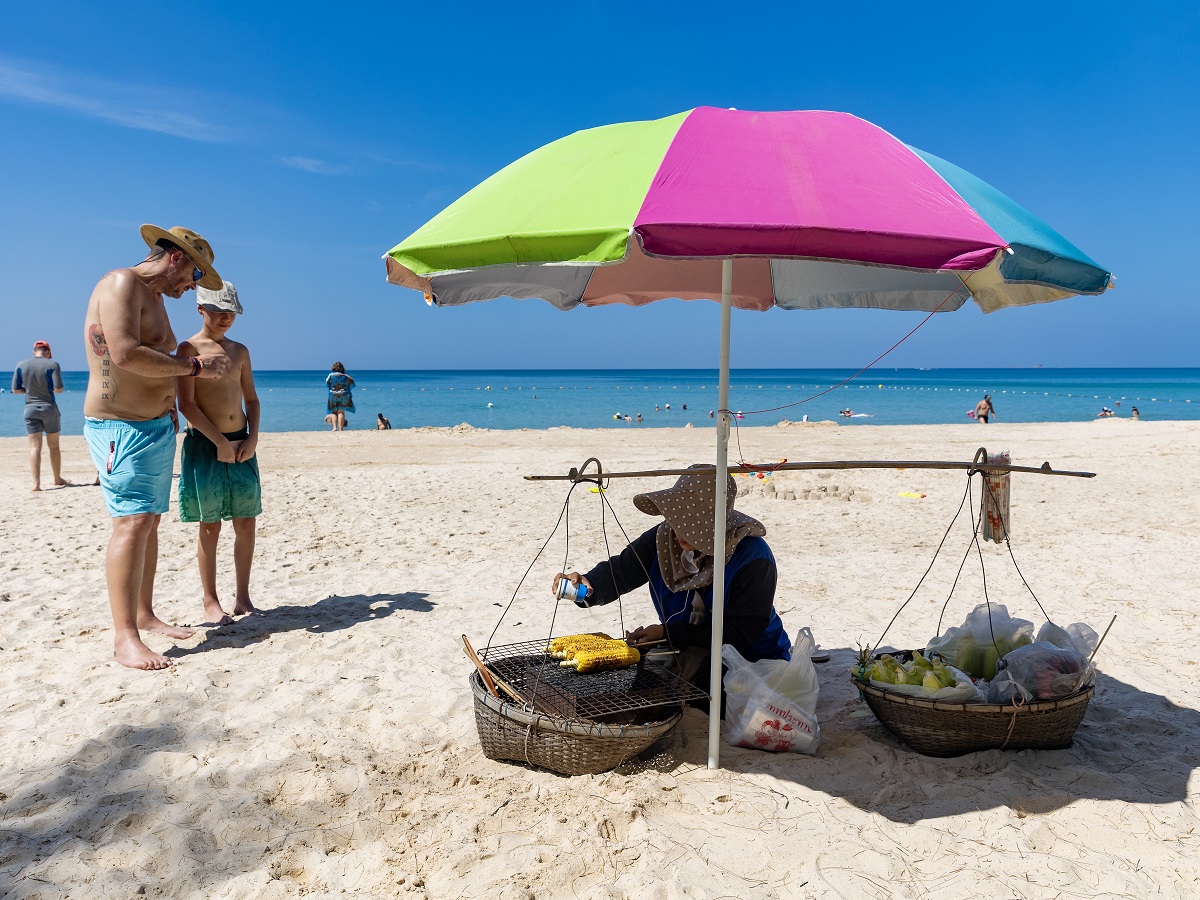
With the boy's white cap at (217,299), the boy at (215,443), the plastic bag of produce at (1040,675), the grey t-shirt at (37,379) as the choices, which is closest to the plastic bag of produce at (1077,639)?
the plastic bag of produce at (1040,675)

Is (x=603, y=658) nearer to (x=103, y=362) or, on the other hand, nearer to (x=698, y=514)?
(x=698, y=514)

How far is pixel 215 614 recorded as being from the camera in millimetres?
5008

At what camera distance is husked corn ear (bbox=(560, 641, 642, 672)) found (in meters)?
3.51

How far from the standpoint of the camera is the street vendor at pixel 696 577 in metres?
3.58

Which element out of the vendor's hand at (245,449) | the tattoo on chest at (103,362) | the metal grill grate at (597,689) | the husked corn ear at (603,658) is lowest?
the metal grill grate at (597,689)

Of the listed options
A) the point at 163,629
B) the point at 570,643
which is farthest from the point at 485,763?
the point at 163,629

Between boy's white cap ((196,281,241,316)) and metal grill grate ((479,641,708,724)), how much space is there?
262 cm

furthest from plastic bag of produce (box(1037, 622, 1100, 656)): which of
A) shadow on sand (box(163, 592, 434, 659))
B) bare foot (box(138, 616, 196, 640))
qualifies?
bare foot (box(138, 616, 196, 640))

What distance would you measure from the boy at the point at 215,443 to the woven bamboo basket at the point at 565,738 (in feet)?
8.12

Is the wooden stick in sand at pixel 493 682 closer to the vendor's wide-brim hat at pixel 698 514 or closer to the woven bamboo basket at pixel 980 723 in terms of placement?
the vendor's wide-brim hat at pixel 698 514

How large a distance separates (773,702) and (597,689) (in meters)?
0.76

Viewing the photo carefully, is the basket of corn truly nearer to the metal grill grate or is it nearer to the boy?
the metal grill grate

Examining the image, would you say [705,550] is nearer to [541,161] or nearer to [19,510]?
[541,161]

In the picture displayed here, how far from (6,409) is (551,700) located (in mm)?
39373
